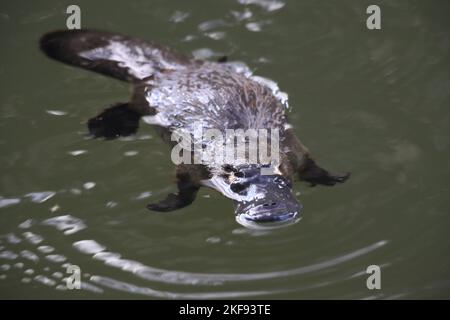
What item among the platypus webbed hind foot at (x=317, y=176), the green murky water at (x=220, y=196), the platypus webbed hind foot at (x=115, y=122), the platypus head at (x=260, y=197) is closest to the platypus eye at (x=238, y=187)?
the platypus head at (x=260, y=197)

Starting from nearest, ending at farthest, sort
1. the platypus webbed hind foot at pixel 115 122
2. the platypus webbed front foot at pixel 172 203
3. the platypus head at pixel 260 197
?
the platypus head at pixel 260 197 → the platypus webbed front foot at pixel 172 203 → the platypus webbed hind foot at pixel 115 122

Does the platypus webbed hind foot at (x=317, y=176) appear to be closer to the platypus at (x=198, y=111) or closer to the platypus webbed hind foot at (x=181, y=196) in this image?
the platypus at (x=198, y=111)

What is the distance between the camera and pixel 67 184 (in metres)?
4.06

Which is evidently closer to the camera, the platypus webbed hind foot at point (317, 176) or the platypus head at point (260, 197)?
the platypus head at point (260, 197)

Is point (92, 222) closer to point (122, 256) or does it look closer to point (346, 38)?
point (122, 256)

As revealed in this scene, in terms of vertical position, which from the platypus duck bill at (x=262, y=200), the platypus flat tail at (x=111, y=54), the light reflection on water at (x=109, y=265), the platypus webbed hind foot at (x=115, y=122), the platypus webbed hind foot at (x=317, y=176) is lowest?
the light reflection on water at (x=109, y=265)

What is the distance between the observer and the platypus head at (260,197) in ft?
11.8

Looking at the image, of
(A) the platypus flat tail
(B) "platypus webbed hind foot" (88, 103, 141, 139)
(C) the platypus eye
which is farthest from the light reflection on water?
(A) the platypus flat tail

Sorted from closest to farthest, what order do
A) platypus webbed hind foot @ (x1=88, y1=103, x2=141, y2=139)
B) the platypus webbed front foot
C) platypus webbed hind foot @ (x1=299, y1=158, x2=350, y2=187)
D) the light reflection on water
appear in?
the light reflection on water, the platypus webbed front foot, platypus webbed hind foot @ (x1=299, y1=158, x2=350, y2=187), platypus webbed hind foot @ (x1=88, y1=103, x2=141, y2=139)

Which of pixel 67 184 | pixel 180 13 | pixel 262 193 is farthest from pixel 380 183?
pixel 180 13

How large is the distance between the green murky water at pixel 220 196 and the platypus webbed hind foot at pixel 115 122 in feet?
0.27

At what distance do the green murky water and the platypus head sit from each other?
0.11 m

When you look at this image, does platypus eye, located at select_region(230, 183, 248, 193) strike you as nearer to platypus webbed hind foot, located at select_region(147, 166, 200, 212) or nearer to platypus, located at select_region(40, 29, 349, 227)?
platypus, located at select_region(40, 29, 349, 227)

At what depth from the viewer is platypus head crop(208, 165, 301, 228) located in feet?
11.8
